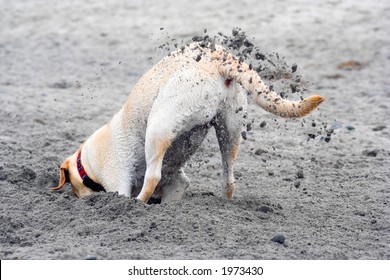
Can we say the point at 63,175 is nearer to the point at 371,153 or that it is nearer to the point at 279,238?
the point at 279,238

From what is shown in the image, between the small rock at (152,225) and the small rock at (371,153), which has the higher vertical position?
the small rock at (152,225)

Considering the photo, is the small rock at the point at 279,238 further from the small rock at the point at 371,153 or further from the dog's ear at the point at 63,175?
the small rock at the point at 371,153

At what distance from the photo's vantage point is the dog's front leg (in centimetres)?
610

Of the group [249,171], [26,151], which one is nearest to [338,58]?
[249,171]

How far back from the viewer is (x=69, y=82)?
38.9 ft

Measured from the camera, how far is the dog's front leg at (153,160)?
6098mm

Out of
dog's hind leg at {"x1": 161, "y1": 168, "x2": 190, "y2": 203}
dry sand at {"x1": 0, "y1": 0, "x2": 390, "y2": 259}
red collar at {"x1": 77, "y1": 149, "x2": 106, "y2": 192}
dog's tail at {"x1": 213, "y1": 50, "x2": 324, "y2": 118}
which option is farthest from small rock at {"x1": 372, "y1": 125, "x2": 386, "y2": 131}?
red collar at {"x1": 77, "y1": 149, "x2": 106, "y2": 192}

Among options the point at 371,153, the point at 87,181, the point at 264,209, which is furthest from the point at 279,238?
the point at 371,153

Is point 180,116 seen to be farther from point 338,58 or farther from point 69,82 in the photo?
point 338,58

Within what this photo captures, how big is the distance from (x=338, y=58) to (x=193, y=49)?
6.89 meters

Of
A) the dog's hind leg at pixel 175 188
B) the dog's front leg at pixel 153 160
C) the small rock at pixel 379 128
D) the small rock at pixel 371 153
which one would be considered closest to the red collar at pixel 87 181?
the dog's hind leg at pixel 175 188

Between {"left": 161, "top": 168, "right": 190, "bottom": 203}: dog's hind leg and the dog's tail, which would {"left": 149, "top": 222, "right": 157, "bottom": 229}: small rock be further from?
the dog's tail

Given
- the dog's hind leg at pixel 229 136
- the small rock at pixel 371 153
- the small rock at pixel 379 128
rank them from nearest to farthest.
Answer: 1. the dog's hind leg at pixel 229 136
2. the small rock at pixel 371 153
3. the small rock at pixel 379 128

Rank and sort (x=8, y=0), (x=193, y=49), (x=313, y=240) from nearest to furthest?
(x=313, y=240), (x=193, y=49), (x=8, y=0)
